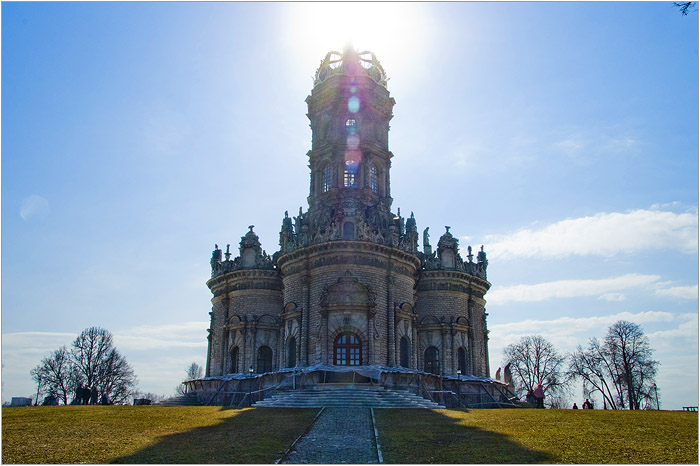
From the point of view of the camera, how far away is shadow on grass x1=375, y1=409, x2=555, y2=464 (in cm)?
1337

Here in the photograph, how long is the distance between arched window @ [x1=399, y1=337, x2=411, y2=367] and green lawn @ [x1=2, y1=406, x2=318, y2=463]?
58.4ft

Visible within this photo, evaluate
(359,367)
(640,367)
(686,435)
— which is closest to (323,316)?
(359,367)

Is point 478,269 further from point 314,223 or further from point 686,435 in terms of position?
point 686,435

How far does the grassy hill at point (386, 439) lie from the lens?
1355 centimetres

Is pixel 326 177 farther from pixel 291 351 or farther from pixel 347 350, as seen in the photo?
pixel 347 350

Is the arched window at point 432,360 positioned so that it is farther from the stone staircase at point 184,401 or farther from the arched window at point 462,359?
the stone staircase at point 184,401

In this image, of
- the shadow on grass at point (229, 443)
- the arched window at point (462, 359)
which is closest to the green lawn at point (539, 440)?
Result: the shadow on grass at point (229, 443)

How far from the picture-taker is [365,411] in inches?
1061

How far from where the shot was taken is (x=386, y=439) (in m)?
16.9

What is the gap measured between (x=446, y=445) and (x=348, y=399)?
55.4 feet

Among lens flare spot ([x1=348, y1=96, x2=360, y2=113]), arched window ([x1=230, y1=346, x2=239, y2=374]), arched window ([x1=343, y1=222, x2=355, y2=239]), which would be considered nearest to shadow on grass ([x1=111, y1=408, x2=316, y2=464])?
arched window ([x1=343, y1=222, x2=355, y2=239])

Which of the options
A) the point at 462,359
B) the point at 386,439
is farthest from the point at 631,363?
the point at 386,439

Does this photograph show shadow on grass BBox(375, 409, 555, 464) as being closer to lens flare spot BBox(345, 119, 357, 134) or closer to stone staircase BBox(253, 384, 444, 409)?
stone staircase BBox(253, 384, 444, 409)

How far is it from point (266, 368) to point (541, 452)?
35328 millimetres
